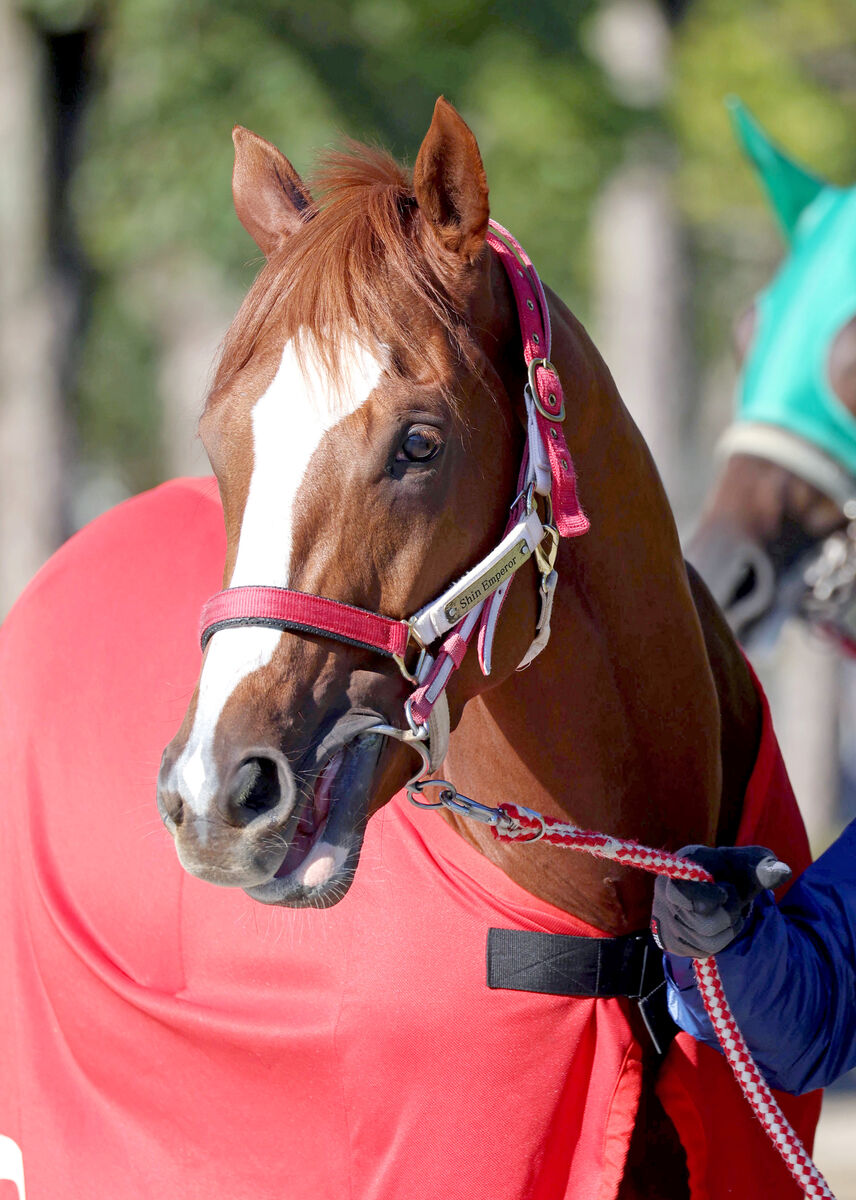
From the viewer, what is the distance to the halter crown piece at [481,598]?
156cm

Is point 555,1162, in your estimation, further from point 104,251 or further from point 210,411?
point 104,251

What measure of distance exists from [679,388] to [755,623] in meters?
5.06

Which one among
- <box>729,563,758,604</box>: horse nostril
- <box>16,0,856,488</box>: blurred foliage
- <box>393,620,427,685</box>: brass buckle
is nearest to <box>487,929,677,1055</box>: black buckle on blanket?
<box>393,620,427,685</box>: brass buckle

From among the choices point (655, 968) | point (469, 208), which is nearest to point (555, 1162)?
point (655, 968)

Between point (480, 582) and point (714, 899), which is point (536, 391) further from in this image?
point (714, 899)

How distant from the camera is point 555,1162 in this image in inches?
75.7

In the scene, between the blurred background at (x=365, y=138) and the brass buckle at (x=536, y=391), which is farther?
the blurred background at (x=365, y=138)

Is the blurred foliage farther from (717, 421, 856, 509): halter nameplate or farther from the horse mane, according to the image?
the horse mane

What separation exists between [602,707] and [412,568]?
426 mm

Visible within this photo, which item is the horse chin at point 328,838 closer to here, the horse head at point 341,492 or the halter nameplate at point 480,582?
the horse head at point 341,492

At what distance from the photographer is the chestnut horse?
1552 millimetres

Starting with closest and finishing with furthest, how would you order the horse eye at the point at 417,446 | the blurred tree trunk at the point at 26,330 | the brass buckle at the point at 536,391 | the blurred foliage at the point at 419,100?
the horse eye at the point at 417,446 < the brass buckle at the point at 536,391 < the blurred foliage at the point at 419,100 < the blurred tree trunk at the point at 26,330

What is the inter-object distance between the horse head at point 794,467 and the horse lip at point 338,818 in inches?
101

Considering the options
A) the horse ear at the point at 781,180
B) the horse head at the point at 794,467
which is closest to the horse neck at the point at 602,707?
the horse head at the point at 794,467
